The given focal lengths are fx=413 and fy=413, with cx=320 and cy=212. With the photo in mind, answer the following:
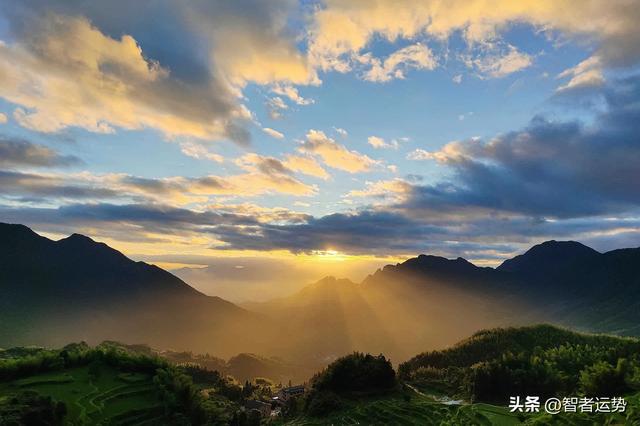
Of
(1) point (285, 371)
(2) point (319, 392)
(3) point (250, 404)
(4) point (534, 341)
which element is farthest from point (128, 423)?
(1) point (285, 371)

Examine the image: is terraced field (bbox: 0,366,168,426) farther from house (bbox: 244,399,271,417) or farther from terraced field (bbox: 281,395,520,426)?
house (bbox: 244,399,271,417)

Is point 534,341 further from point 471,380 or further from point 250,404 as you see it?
point 250,404

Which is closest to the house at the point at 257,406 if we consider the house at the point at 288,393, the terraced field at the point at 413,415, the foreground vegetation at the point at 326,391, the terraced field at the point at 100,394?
the house at the point at 288,393

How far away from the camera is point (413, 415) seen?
29406 mm

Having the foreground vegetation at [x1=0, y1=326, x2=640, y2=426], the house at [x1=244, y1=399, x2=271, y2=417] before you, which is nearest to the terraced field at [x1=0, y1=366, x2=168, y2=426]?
the foreground vegetation at [x1=0, y1=326, x2=640, y2=426]

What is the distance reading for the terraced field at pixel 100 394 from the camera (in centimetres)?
2405

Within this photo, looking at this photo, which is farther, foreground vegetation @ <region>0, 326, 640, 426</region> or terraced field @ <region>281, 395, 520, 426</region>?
terraced field @ <region>281, 395, 520, 426</region>

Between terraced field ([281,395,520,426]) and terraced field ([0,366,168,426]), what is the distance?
1123cm

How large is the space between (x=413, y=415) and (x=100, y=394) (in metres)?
21.0

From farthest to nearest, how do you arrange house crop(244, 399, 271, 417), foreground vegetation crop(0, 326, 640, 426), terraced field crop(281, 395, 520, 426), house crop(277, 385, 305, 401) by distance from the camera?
house crop(277, 385, 305, 401) < house crop(244, 399, 271, 417) < terraced field crop(281, 395, 520, 426) < foreground vegetation crop(0, 326, 640, 426)

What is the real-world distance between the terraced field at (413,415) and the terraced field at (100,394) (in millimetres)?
11231

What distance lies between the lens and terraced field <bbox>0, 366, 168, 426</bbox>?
24.0 meters

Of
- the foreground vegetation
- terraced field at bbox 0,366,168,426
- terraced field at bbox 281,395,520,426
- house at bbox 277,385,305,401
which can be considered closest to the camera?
the foreground vegetation

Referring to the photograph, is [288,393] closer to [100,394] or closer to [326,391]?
[326,391]
